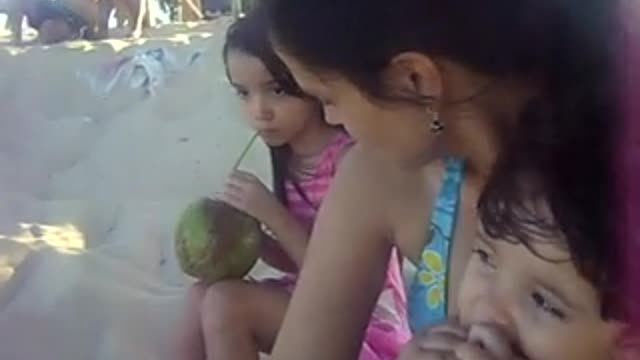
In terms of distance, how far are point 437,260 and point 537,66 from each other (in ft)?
0.75

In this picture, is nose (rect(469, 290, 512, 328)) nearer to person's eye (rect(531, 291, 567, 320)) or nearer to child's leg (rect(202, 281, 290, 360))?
person's eye (rect(531, 291, 567, 320))

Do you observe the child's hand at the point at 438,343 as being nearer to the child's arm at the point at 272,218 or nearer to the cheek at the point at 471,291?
the cheek at the point at 471,291

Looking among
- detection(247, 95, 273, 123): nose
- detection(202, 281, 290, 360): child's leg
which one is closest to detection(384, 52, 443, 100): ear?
detection(202, 281, 290, 360): child's leg

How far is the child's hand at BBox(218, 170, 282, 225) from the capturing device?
4.56 ft

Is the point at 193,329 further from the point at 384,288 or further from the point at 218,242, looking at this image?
the point at 384,288

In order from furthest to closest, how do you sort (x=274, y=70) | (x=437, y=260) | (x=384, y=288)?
(x=274, y=70), (x=384, y=288), (x=437, y=260)

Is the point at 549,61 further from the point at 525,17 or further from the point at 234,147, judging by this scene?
the point at 234,147

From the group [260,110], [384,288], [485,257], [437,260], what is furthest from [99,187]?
[485,257]

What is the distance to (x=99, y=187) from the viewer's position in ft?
9.02

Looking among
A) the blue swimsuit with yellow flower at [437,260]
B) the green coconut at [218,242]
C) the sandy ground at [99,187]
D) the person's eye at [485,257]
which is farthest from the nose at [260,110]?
the person's eye at [485,257]

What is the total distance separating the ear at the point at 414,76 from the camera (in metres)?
0.79

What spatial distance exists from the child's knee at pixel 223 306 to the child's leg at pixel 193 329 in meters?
0.02

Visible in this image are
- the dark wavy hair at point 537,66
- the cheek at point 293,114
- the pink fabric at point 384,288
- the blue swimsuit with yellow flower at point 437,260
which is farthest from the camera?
the cheek at point 293,114

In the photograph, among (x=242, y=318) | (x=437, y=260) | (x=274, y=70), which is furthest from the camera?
(x=274, y=70)
